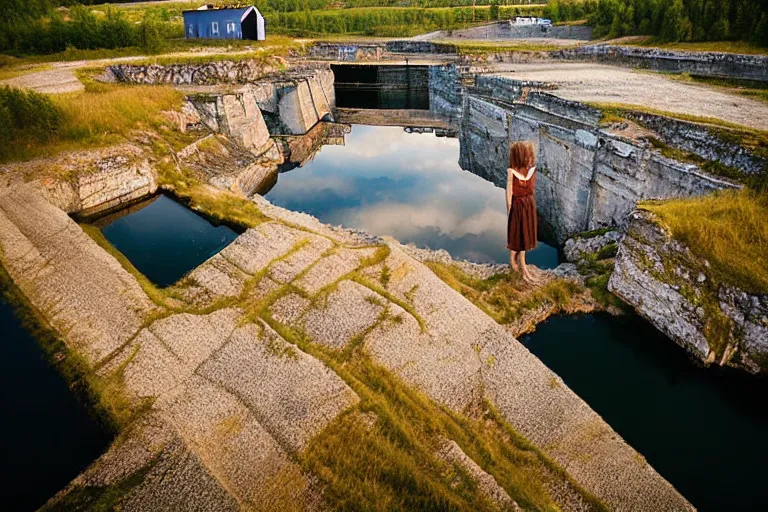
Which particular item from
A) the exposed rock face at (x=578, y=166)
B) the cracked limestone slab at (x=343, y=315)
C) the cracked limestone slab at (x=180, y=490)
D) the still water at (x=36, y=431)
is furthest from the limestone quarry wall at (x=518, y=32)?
the cracked limestone slab at (x=180, y=490)

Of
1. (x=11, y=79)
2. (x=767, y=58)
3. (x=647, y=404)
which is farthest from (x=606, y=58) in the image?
(x=11, y=79)

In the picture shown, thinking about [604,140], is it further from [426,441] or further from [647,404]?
[426,441]

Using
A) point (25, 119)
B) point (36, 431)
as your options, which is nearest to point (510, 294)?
point (36, 431)

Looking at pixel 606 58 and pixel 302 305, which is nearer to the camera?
pixel 302 305

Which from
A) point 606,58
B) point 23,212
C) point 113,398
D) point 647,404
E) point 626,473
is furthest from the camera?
point 606,58

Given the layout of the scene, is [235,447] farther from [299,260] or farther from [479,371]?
[299,260]

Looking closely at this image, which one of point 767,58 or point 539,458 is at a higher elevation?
point 767,58

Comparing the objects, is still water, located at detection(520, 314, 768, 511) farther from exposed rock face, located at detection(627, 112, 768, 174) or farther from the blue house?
the blue house
